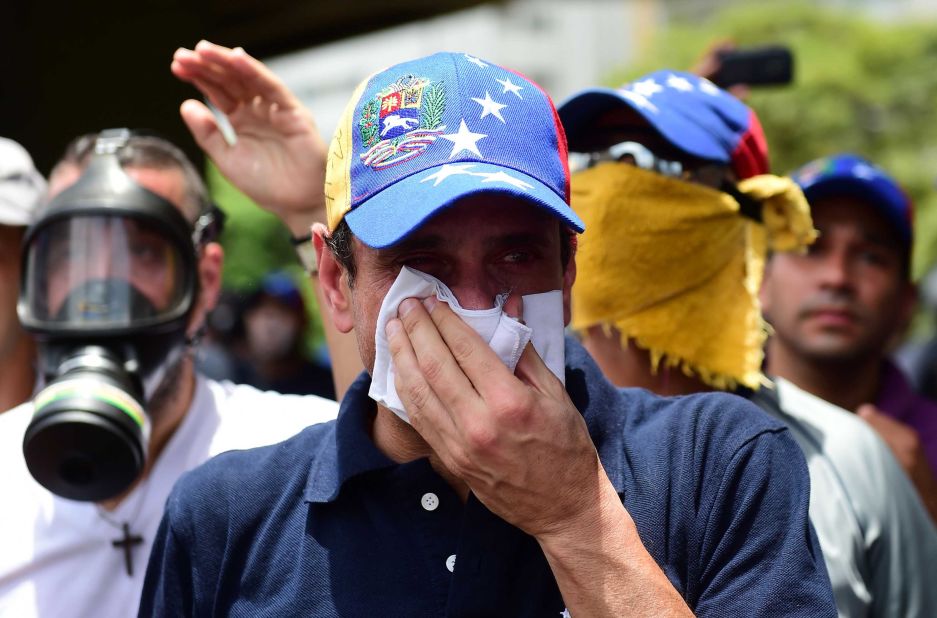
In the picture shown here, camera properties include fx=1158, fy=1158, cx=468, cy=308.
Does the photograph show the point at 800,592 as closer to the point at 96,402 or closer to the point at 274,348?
the point at 96,402

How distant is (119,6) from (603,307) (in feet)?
20.4

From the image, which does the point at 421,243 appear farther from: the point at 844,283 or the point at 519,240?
the point at 844,283

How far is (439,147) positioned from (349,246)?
0.86 feet

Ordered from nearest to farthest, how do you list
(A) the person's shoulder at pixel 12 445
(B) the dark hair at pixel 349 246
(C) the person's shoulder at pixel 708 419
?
(C) the person's shoulder at pixel 708 419
(B) the dark hair at pixel 349 246
(A) the person's shoulder at pixel 12 445

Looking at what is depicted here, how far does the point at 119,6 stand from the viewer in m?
7.98

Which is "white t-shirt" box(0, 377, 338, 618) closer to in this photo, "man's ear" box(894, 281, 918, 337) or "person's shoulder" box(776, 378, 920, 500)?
"person's shoulder" box(776, 378, 920, 500)

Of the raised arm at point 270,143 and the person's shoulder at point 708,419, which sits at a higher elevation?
the raised arm at point 270,143

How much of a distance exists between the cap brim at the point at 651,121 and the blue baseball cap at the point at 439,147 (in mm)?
663

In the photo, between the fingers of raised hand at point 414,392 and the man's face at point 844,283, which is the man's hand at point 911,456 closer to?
the man's face at point 844,283

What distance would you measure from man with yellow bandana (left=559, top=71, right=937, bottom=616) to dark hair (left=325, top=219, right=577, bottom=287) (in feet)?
2.19

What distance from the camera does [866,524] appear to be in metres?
2.64

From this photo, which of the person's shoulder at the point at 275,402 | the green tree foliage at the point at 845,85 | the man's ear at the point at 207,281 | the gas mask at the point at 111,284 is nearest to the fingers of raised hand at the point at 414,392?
the person's shoulder at the point at 275,402

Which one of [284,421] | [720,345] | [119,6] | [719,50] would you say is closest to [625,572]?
[720,345]

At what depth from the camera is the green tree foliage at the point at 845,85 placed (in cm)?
2583
